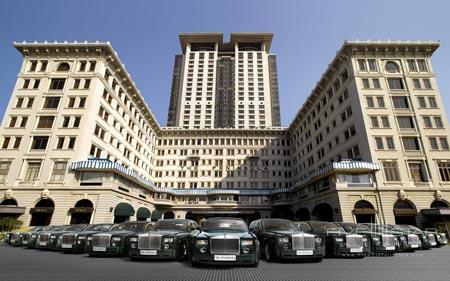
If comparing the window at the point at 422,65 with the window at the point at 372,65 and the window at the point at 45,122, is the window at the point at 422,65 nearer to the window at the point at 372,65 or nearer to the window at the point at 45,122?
the window at the point at 372,65

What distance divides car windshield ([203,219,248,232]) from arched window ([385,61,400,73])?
125 feet

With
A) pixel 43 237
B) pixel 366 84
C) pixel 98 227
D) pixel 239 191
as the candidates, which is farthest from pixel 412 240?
pixel 239 191

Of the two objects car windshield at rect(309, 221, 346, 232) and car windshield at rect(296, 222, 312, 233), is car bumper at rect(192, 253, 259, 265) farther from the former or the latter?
car windshield at rect(309, 221, 346, 232)

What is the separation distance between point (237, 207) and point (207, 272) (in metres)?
46.9

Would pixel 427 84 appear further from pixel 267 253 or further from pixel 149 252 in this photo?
pixel 149 252

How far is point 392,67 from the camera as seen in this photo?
118ft

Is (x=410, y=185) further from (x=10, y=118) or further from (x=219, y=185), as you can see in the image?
(x=10, y=118)

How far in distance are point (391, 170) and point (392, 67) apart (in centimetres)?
1642

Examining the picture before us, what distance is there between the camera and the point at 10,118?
32.5 meters

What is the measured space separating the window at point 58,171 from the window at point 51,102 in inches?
341

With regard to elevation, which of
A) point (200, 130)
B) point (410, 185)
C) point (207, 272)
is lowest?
point (207, 272)

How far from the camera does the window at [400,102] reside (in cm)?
3346

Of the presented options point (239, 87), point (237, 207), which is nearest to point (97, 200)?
point (237, 207)

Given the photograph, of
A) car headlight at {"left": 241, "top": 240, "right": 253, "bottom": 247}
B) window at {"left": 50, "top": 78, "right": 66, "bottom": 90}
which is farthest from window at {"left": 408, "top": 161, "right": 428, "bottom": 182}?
window at {"left": 50, "top": 78, "right": 66, "bottom": 90}
